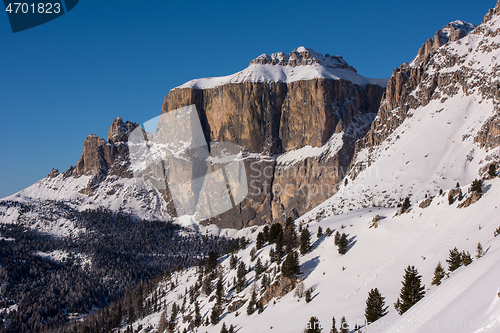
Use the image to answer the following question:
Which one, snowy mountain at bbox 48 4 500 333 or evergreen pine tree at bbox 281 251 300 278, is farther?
evergreen pine tree at bbox 281 251 300 278

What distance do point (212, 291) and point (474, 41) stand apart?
11965cm

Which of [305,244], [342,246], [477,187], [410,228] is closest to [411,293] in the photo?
[410,228]

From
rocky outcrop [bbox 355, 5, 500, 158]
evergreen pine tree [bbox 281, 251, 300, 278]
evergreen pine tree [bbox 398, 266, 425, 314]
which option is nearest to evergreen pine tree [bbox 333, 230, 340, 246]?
evergreen pine tree [bbox 281, 251, 300, 278]

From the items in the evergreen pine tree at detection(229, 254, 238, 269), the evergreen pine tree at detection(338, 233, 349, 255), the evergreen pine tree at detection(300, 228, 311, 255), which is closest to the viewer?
the evergreen pine tree at detection(338, 233, 349, 255)

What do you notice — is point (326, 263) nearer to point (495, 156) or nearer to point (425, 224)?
point (425, 224)

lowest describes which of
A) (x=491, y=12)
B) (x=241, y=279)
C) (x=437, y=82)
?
(x=241, y=279)

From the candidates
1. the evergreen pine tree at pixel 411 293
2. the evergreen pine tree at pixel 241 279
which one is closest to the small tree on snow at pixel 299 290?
the evergreen pine tree at pixel 241 279

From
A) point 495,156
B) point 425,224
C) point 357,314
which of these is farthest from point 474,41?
point 357,314

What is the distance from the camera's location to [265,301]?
52844 mm

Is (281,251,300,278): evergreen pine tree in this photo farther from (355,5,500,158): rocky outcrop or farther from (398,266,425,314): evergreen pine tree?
(355,5,500,158): rocky outcrop

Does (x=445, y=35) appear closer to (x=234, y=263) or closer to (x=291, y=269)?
(x=234, y=263)

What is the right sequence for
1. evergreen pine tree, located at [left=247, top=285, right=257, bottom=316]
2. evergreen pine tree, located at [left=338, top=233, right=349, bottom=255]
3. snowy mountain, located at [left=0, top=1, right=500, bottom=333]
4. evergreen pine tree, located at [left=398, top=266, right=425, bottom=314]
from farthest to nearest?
evergreen pine tree, located at [left=338, top=233, right=349, bottom=255]
evergreen pine tree, located at [left=247, top=285, right=257, bottom=316]
snowy mountain, located at [left=0, top=1, right=500, bottom=333]
evergreen pine tree, located at [left=398, top=266, right=425, bottom=314]

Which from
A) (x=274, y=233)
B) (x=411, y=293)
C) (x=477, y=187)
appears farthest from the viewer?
(x=274, y=233)

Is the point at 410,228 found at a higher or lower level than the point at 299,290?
higher
